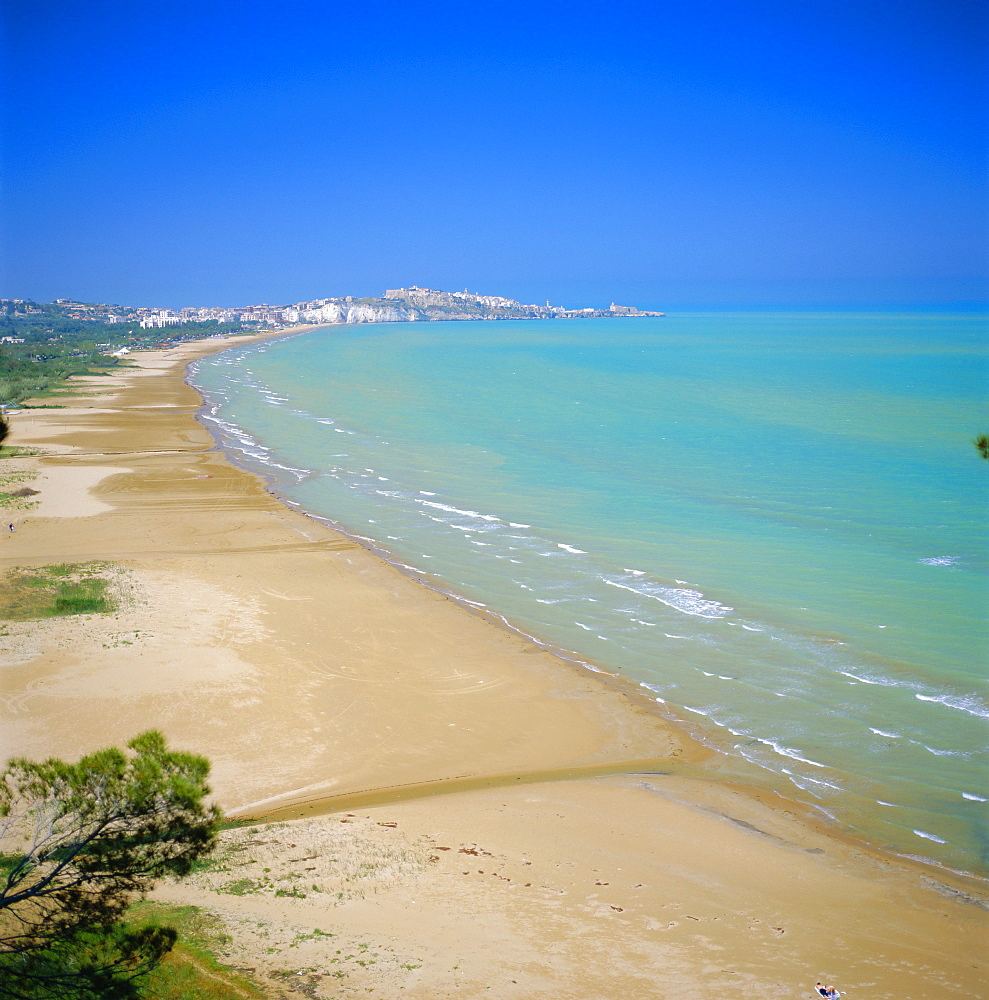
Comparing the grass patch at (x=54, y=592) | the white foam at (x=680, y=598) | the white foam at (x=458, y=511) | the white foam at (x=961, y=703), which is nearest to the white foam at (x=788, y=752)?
the white foam at (x=961, y=703)

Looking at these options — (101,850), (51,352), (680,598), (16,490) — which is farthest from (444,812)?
(51,352)

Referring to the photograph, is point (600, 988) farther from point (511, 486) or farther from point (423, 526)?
point (511, 486)

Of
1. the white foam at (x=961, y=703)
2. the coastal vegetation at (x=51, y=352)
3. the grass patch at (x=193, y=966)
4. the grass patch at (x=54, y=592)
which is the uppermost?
the coastal vegetation at (x=51, y=352)

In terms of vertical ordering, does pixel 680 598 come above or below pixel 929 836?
above

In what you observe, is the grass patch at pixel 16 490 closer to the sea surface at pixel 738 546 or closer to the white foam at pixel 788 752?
the sea surface at pixel 738 546

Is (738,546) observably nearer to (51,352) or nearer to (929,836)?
(929,836)

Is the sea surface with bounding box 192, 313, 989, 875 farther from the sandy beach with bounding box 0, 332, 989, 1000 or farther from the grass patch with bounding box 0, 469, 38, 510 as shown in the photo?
the grass patch with bounding box 0, 469, 38, 510
